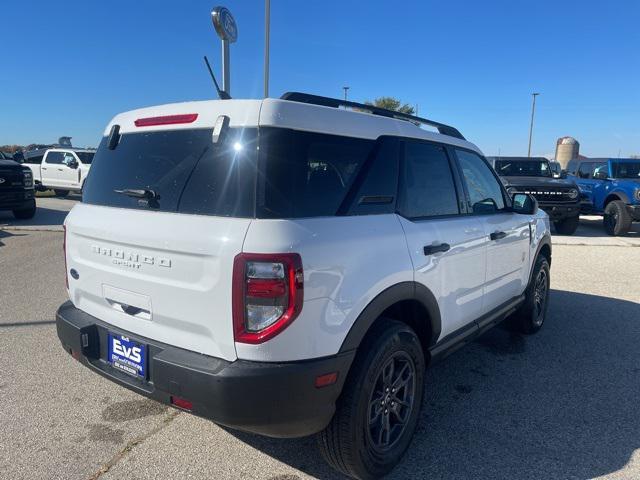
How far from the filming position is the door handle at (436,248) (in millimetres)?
2746

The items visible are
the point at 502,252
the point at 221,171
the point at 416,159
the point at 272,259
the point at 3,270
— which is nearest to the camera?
the point at 272,259

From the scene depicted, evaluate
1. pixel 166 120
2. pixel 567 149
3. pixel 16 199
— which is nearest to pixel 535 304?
pixel 166 120

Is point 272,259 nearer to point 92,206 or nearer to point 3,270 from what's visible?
point 92,206

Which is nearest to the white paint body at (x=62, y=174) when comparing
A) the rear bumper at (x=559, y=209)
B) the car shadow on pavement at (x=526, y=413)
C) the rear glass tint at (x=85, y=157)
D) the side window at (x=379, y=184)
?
the rear glass tint at (x=85, y=157)

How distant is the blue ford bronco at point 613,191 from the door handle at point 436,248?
11.3 m

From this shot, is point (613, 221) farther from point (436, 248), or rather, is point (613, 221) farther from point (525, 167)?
point (436, 248)

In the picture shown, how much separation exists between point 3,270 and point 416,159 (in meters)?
6.60

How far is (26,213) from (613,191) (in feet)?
50.1

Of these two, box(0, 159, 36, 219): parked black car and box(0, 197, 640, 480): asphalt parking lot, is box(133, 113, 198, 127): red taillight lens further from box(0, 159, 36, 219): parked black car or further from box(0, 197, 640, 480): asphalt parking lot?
box(0, 159, 36, 219): parked black car

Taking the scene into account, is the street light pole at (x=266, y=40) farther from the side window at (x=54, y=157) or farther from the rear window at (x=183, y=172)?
the side window at (x=54, y=157)

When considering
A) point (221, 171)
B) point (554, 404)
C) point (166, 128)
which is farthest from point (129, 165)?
point (554, 404)

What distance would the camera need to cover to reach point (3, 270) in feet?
22.6

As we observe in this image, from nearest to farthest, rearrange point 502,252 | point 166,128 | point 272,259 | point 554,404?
point 272,259 → point 166,128 → point 554,404 → point 502,252

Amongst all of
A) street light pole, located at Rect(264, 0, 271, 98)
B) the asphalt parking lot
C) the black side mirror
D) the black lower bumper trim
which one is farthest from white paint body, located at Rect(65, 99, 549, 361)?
the black lower bumper trim
